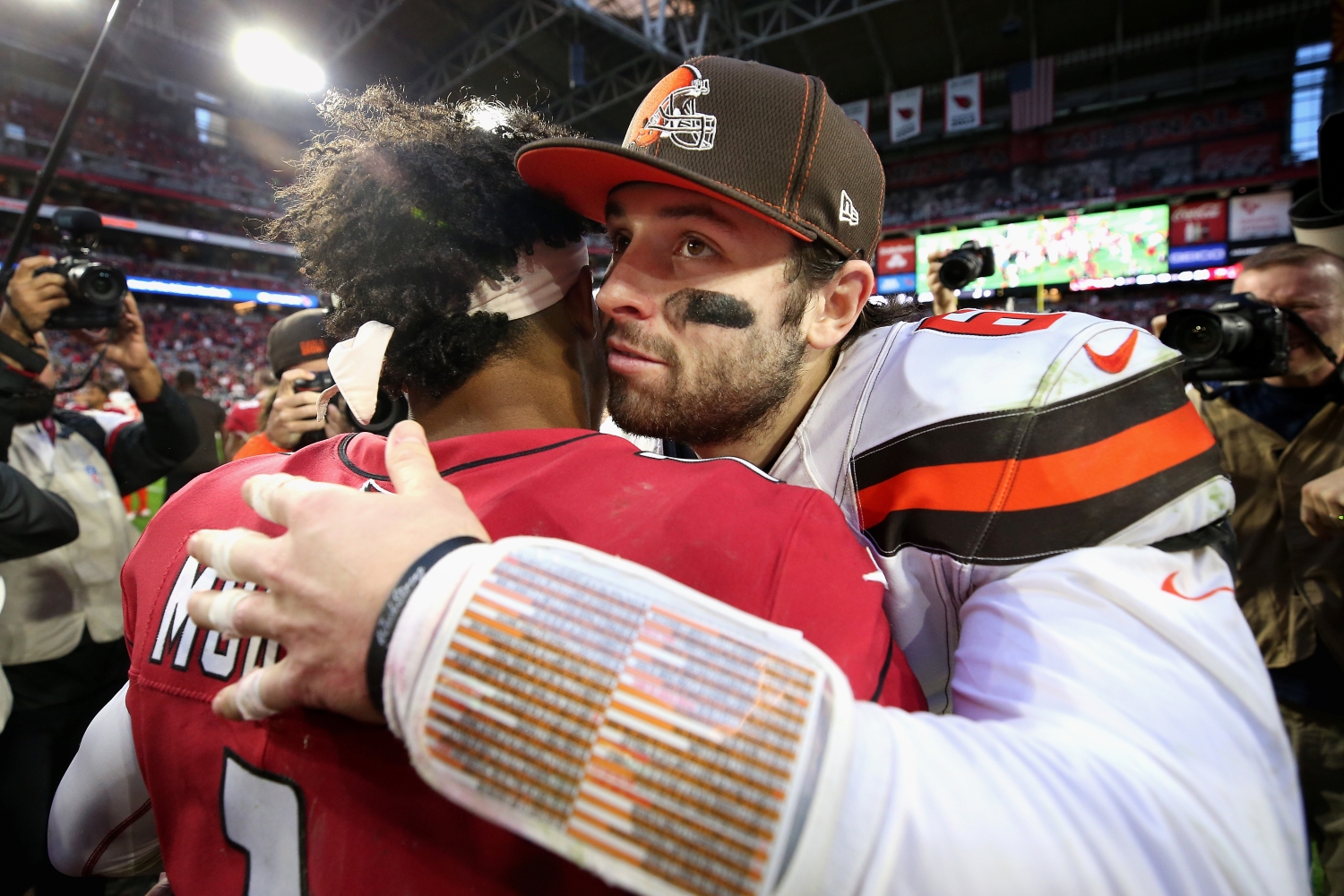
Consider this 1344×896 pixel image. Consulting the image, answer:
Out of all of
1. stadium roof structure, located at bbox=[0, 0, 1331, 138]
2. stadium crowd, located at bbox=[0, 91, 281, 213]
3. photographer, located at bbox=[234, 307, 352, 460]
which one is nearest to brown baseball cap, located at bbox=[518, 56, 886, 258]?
photographer, located at bbox=[234, 307, 352, 460]

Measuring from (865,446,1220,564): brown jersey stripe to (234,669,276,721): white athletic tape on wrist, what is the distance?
895 mm

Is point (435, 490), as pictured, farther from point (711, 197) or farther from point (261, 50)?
point (261, 50)

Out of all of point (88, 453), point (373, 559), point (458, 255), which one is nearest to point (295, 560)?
point (373, 559)

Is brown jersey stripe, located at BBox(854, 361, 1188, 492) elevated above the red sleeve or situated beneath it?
elevated above

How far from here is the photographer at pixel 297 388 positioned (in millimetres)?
2635

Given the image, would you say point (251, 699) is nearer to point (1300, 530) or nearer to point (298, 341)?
point (298, 341)

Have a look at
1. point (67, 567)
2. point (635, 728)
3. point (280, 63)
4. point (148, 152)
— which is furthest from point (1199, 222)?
point (148, 152)

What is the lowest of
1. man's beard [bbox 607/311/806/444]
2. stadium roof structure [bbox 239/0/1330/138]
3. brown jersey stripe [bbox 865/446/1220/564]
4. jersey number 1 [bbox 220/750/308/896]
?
jersey number 1 [bbox 220/750/308/896]

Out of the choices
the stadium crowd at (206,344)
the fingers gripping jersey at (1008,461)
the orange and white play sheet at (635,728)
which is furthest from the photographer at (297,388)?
the stadium crowd at (206,344)

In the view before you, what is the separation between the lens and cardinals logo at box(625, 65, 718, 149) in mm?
1258

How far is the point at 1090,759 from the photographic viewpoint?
0.65m

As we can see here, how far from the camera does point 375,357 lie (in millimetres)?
1094

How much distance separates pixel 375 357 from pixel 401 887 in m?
0.72

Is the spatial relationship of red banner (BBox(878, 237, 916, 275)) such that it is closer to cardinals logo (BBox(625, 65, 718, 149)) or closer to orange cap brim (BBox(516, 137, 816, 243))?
cardinals logo (BBox(625, 65, 718, 149))
